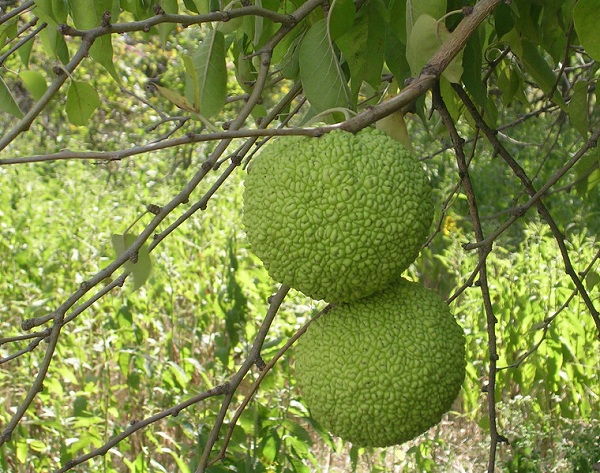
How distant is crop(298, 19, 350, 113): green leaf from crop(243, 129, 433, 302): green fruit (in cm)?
16

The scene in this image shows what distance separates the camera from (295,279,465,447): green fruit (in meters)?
0.90

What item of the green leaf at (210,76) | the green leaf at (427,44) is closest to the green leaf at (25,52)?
the green leaf at (210,76)

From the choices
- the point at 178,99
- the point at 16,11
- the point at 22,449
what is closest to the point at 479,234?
the point at 178,99

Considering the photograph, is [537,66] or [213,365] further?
[213,365]

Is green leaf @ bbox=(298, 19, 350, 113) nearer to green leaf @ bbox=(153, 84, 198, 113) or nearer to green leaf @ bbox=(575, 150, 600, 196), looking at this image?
green leaf @ bbox=(153, 84, 198, 113)

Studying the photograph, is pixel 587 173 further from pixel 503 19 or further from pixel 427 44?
pixel 427 44

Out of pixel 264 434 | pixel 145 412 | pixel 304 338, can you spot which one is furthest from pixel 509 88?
pixel 145 412

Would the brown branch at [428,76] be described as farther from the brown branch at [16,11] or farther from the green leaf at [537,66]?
the brown branch at [16,11]

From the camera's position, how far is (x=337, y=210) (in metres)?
0.82

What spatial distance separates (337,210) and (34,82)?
1.77 ft

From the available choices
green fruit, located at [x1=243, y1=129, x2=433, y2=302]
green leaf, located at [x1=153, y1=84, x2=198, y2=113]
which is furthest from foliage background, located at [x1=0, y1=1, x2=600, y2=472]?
green fruit, located at [x1=243, y1=129, x2=433, y2=302]

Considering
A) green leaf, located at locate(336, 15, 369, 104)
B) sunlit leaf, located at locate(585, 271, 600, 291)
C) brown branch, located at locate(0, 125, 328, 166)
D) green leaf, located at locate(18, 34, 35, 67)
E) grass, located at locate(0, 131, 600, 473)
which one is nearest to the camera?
brown branch, located at locate(0, 125, 328, 166)

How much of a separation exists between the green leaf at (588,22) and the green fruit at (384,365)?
0.37 meters

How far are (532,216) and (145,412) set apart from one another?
2411 mm
